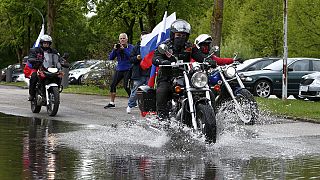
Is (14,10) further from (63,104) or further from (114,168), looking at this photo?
(114,168)

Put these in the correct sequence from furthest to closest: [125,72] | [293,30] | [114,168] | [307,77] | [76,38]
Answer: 1. [76,38]
2. [293,30]
3. [307,77]
4. [125,72]
5. [114,168]

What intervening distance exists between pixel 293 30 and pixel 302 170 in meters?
36.6

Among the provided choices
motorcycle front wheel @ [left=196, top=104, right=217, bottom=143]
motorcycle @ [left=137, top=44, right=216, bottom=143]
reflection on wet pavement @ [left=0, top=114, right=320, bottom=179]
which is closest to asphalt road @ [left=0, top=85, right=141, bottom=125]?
reflection on wet pavement @ [left=0, top=114, right=320, bottom=179]

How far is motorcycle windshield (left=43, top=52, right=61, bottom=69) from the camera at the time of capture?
16.2 meters

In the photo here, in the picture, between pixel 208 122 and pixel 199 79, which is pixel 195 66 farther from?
pixel 208 122

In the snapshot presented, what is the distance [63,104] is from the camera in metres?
19.7

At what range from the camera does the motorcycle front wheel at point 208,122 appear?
379 inches

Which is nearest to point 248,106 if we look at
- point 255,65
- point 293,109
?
point 293,109

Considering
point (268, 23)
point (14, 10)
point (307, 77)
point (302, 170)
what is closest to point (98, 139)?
point (302, 170)

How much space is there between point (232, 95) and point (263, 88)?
12235 millimetres

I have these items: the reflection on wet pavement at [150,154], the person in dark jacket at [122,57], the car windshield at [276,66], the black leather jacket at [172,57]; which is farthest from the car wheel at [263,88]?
the black leather jacket at [172,57]

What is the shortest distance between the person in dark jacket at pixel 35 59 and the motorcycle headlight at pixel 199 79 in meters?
6.84

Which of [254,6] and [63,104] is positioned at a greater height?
[254,6]

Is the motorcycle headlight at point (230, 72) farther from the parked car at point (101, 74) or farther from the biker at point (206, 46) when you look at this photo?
the parked car at point (101, 74)
